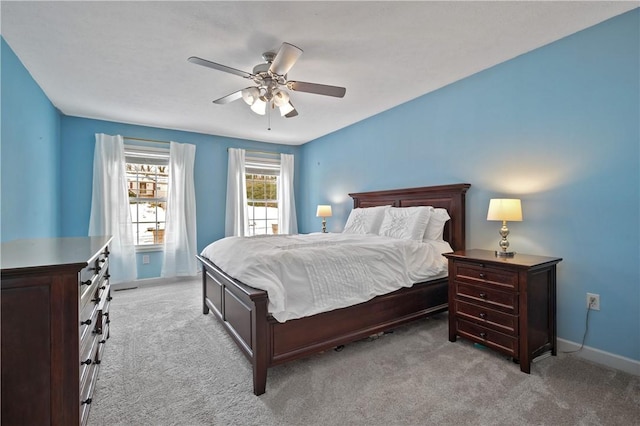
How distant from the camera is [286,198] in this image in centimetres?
612

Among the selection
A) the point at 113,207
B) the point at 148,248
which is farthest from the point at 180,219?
the point at 113,207

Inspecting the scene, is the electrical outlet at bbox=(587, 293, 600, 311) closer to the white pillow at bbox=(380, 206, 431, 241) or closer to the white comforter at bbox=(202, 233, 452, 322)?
the white comforter at bbox=(202, 233, 452, 322)

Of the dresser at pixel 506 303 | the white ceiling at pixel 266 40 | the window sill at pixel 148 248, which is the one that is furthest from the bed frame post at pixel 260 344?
the window sill at pixel 148 248

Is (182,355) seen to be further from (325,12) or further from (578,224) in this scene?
(578,224)

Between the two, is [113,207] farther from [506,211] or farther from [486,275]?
[506,211]

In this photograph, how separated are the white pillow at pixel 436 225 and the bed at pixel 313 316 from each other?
0.09m

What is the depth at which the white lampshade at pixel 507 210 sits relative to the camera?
8.16 feet

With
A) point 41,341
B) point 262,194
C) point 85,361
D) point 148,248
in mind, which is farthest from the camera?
point 262,194

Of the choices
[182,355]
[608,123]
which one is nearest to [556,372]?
[608,123]

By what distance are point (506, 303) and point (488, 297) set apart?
14 centimetres

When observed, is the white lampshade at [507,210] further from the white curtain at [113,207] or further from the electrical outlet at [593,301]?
the white curtain at [113,207]

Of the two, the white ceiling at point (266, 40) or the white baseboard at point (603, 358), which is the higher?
the white ceiling at point (266, 40)

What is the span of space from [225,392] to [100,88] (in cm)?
346

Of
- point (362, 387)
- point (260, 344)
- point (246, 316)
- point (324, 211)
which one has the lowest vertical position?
point (362, 387)
